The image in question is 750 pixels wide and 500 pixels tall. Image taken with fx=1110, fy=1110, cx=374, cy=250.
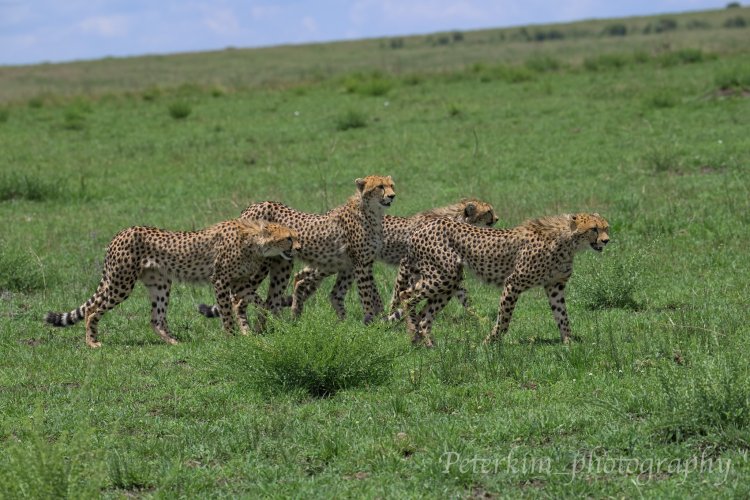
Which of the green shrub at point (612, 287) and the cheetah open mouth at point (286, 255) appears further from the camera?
the green shrub at point (612, 287)

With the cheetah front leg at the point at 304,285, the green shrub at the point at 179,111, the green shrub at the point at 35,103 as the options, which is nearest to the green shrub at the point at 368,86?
the green shrub at the point at 179,111

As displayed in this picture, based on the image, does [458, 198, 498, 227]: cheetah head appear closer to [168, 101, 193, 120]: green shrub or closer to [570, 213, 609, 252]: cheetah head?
[570, 213, 609, 252]: cheetah head

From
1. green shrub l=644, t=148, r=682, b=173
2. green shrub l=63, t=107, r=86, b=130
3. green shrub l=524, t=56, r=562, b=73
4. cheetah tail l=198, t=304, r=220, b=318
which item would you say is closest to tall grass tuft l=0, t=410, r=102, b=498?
cheetah tail l=198, t=304, r=220, b=318

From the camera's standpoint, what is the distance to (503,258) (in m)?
7.59

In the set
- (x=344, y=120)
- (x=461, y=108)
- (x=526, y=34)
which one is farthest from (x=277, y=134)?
(x=526, y=34)

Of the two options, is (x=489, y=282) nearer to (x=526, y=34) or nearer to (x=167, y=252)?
(x=167, y=252)

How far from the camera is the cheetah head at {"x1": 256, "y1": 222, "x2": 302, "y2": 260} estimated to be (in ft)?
26.1

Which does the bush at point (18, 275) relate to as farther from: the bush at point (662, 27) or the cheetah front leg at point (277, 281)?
the bush at point (662, 27)

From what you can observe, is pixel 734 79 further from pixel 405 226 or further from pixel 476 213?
pixel 405 226

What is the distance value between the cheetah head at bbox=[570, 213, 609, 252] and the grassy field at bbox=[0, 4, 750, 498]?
22.8 inches

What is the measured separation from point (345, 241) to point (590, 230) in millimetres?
1940

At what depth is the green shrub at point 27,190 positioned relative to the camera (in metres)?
14.5

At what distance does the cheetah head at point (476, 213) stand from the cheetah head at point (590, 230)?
1362 millimetres

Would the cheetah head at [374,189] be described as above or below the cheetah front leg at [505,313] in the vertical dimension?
above
